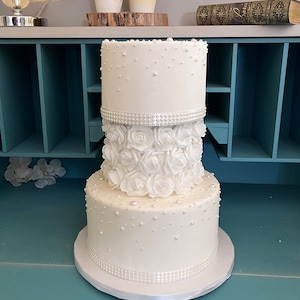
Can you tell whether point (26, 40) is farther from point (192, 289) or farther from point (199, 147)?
point (192, 289)

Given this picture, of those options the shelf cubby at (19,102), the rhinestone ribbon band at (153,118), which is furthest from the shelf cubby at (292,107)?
the shelf cubby at (19,102)

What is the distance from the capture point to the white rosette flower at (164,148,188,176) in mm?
748

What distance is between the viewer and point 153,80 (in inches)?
28.1

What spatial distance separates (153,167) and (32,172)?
72cm

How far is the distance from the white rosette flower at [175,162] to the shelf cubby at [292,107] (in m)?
0.45

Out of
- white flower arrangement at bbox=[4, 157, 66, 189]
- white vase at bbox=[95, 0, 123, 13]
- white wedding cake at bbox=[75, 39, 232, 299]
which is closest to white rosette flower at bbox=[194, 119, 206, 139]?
white wedding cake at bbox=[75, 39, 232, 299]

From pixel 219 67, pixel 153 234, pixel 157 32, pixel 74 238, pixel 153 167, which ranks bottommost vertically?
pixel 74 238

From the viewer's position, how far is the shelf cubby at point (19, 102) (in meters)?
1.04

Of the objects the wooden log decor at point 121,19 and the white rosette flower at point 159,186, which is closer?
the white rosette flower at point 159,186

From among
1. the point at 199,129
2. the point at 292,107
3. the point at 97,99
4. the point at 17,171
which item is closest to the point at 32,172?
the point at 17,171

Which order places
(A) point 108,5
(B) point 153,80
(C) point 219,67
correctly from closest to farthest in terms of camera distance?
(B) point 153,80, (A) point 108,5, (C) point 219,67

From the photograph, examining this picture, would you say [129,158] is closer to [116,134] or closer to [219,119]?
[116,134]

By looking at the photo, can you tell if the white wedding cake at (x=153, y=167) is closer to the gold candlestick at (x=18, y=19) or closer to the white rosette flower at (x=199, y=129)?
the white rosette flower at (x=199, y=129)

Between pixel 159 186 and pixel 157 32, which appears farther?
pixel 157 32
